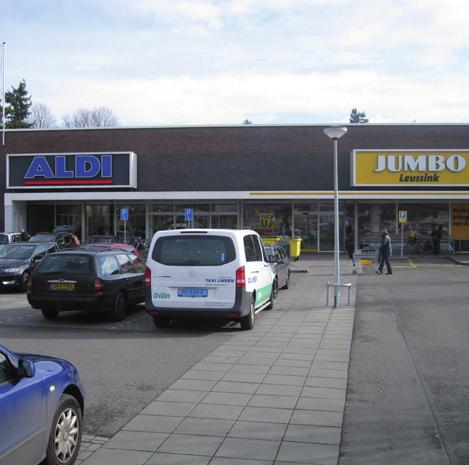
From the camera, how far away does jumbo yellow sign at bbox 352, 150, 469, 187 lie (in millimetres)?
31734

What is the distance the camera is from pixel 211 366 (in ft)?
25.7

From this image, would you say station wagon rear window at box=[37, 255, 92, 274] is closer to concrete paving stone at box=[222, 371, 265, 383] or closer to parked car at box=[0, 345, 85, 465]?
concrete paving stone at box=[222, 371, 265, 383]

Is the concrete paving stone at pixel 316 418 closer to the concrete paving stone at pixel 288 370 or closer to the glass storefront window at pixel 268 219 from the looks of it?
the concrete paving stone at pixel 288 370

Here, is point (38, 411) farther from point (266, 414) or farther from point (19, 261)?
point (19, 261)

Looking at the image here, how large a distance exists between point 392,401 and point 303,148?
1117 inches

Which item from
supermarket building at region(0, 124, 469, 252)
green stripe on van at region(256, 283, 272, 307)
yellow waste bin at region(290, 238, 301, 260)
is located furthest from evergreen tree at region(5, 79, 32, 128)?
green stripe on van at region(256, 283, 272, 307)

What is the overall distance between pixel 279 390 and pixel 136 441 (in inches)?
82.5

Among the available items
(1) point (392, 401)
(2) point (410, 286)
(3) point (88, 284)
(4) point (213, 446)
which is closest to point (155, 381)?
(4) point (213, 446)

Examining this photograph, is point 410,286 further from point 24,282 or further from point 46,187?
point 46,187

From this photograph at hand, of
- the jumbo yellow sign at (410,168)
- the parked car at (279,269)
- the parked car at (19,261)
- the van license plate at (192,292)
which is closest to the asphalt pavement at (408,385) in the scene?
the parked car at (279,269)

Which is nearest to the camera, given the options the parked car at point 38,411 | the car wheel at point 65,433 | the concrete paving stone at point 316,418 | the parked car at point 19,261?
the parked car at point 38,411

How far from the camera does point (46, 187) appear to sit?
34.5m

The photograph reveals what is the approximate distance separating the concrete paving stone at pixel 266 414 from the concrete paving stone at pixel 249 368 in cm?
160

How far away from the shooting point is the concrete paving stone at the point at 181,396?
246 inches
